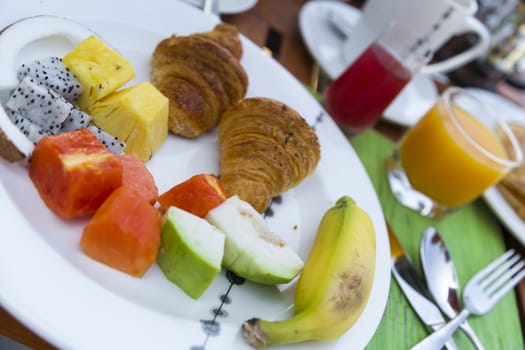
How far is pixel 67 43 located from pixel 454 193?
1.21 metres

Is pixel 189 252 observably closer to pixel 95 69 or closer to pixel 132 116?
pixel 132 116

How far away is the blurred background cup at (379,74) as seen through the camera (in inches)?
55.1

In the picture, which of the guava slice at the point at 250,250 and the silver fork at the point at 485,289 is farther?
the silver fork at the point at 485,289

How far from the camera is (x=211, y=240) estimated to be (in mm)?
782

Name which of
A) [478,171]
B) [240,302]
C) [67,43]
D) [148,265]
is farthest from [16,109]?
[478,171]

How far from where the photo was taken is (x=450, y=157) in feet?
4.57

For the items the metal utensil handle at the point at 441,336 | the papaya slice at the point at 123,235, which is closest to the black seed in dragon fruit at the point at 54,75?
the papaya slice at the point at 123,235

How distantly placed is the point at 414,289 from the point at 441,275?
5.3 inches

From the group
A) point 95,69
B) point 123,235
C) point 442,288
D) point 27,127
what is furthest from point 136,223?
point 442,288

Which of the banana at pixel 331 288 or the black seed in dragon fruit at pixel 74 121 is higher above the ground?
the banana at pixel 331 288

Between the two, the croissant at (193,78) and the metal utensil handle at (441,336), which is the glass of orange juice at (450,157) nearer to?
the metal utensil handle at (441,336)

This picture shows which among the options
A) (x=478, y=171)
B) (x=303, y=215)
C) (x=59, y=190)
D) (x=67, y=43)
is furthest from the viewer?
(x=478, y=171)

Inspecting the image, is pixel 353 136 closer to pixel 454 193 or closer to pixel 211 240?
pixel 454 193

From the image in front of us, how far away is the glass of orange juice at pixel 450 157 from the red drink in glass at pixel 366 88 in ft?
0.49
